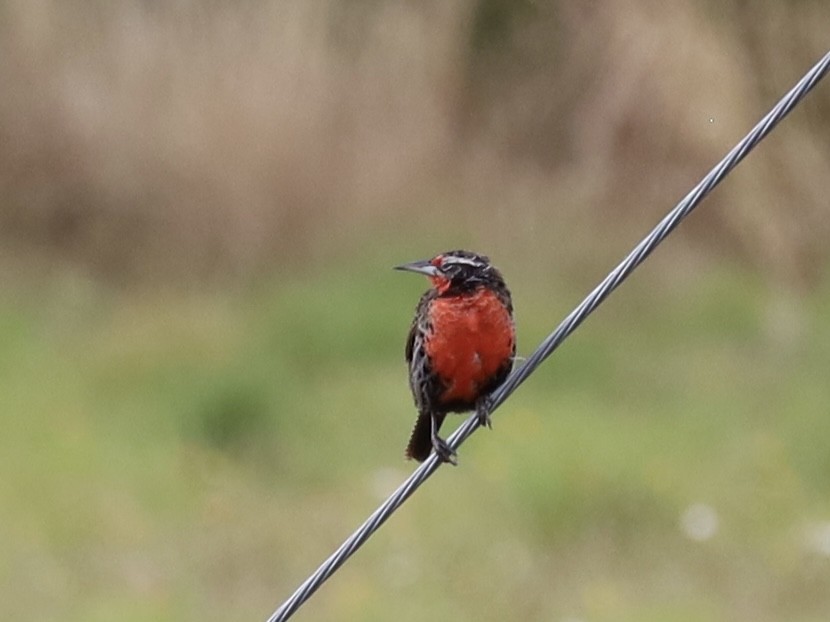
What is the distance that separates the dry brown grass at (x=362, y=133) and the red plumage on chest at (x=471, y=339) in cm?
503

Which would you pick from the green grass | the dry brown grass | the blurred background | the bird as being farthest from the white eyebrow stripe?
the dry brown grass

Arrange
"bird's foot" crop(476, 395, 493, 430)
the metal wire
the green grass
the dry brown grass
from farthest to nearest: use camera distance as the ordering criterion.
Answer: the dry brown grass < the green grass < "bird's foot" crop(476, 395, 493, 430) < the metal wire

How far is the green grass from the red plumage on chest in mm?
2482

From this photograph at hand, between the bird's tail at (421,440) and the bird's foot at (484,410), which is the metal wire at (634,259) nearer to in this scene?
the bird's foot at (484,410)

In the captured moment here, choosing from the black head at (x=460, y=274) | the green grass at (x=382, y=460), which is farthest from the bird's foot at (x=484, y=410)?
the green grass at (x=382, y=460)

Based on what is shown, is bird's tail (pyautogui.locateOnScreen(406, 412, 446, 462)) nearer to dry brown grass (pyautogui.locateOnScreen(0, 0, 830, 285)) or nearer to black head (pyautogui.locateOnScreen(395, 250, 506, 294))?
black head (pyautogui.locateOnScreen(395, 250, 506, 294))

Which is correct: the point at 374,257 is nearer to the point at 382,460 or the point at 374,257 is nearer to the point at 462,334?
the point at 382,460

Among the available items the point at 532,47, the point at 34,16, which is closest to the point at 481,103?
the point at 532,47

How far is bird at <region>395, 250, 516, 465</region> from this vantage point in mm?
3979

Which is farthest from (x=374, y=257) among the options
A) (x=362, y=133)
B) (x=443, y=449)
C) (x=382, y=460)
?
(x=443, y=449)

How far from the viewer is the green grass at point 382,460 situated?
21.6ft

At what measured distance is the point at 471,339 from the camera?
3.97 m

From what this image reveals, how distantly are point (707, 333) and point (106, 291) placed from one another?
3237 millimetres

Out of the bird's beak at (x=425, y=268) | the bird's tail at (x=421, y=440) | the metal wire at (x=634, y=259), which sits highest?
the metal wire at (x=634, y=259)
